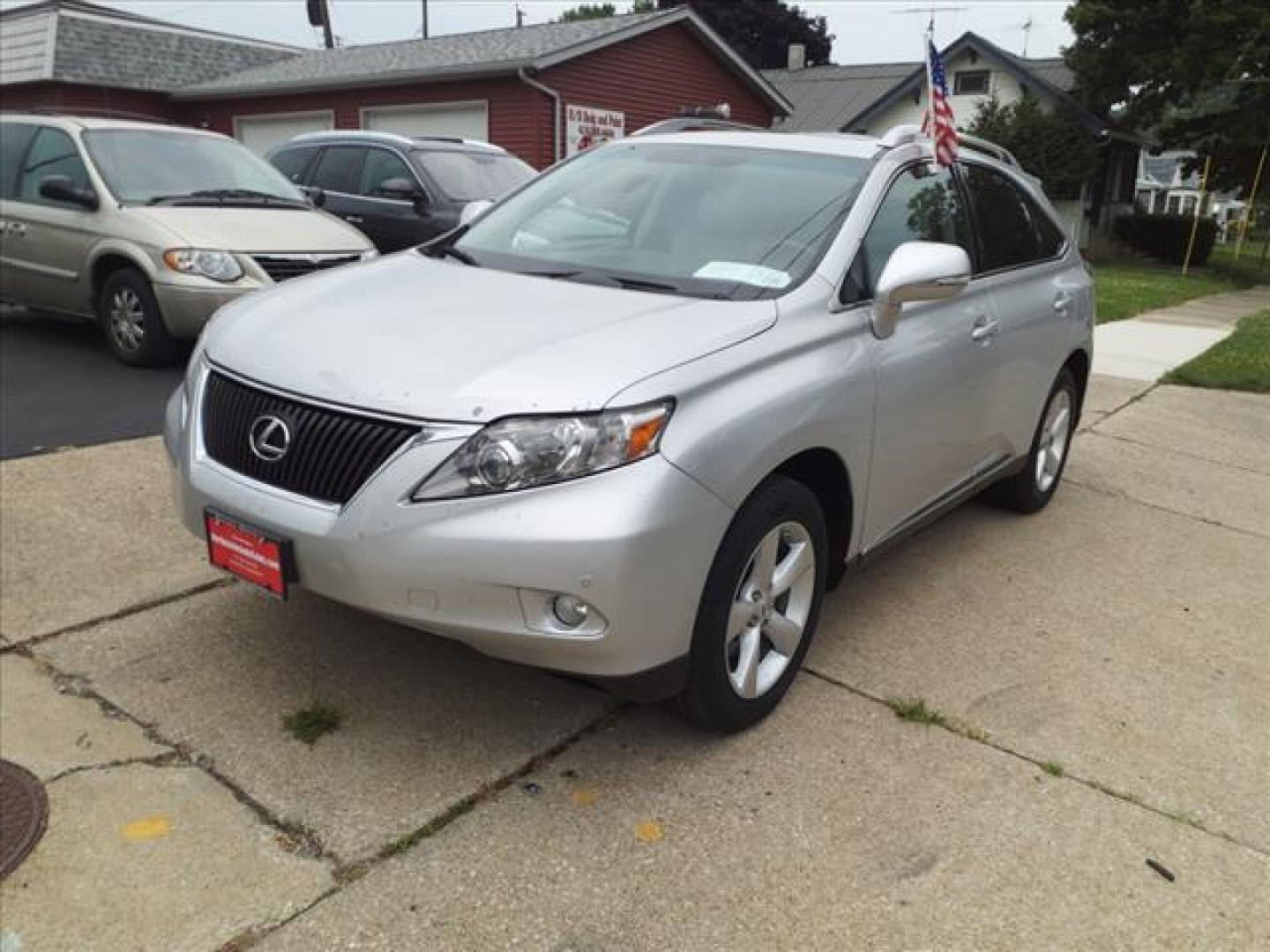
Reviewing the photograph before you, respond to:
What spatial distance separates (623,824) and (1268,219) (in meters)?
33.1

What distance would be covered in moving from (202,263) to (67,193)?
1.20m

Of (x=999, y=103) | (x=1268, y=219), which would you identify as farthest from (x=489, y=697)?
(x=1268, y=219)

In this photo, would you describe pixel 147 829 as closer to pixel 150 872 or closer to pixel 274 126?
pixel 150 872

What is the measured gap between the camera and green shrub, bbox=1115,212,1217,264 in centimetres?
2672

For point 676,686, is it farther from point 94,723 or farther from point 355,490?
point 94,723

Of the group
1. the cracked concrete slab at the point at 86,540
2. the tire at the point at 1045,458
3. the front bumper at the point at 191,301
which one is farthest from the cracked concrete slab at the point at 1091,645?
the front bumper at the point at 191,301

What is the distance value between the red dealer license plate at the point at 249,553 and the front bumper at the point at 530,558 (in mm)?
52

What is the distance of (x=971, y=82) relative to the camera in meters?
29.3

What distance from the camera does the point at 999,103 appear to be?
28312mm

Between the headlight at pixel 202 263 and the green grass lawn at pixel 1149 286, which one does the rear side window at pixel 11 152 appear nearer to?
the headlight at pixel 202 263

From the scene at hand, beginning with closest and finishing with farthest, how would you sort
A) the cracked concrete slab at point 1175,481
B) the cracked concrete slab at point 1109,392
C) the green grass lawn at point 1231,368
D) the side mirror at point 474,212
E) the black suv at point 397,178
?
the side mirror at point 474,212 < the cracked concrete slab at point 1175,481 < the cracked concrete slab at point 1109,392 < the black suv at point 397,178 < the green grass lawn at point 1231,368

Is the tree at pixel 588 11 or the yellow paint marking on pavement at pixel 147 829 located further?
the tree at pixel 588 11

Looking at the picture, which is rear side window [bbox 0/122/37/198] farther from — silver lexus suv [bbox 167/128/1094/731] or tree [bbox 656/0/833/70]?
tree [bbox 656/0/833/70]

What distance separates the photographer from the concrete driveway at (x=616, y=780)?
7.84ft
